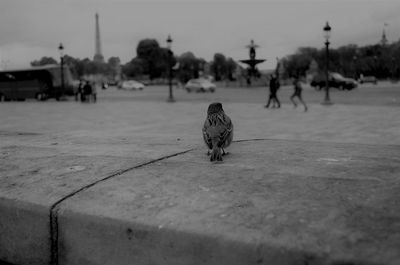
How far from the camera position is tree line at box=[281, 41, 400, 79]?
81838 millimetres

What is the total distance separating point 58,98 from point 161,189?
34675 mm

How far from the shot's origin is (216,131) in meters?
3.42

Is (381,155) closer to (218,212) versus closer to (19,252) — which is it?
(218,212)

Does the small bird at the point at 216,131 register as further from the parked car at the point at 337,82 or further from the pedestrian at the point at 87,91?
the parked car at the point at 337,82

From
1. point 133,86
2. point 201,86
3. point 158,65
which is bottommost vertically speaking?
point 201,86

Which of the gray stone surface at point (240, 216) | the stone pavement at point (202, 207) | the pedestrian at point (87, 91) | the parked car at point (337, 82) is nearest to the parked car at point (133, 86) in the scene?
the parked car at point (337, 82)

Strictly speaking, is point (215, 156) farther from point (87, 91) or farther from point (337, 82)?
point (337, 82)

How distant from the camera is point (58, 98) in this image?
115 feet

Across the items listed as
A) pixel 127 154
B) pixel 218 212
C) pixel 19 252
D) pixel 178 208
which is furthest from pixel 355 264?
pixel 127 154

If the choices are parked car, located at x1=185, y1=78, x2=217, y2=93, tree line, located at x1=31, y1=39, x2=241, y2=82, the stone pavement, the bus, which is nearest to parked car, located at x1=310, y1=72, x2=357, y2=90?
parked car, located at x1=185, y1=78, x2=217, y2=93

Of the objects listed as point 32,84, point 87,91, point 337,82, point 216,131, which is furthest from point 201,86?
point 216,131

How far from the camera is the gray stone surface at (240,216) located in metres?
1.66

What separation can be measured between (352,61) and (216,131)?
9757 centimetres

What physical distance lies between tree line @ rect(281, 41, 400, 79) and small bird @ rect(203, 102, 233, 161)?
7180cm
